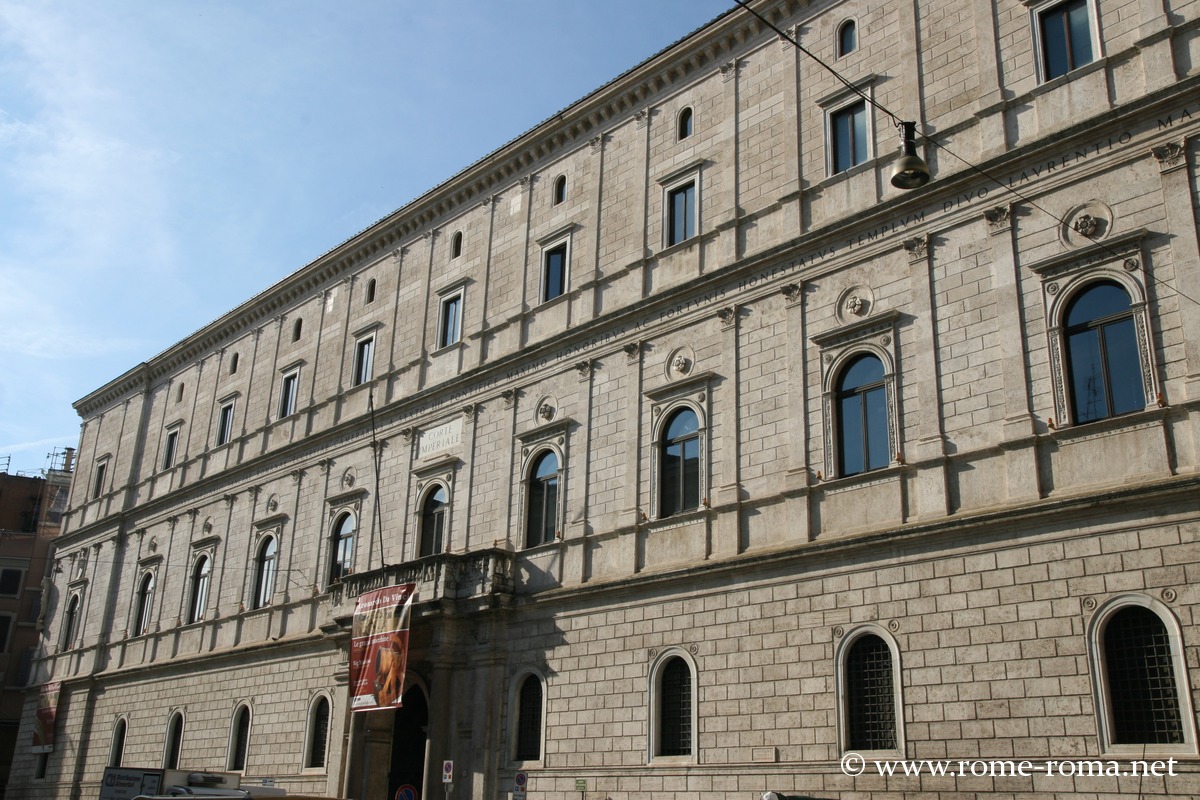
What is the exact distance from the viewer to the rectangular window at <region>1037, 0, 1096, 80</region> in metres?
18.3

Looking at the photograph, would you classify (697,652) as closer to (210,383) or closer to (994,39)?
(994,39)

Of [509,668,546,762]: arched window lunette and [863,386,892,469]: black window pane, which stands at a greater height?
[863,386,892,469]: black window pane

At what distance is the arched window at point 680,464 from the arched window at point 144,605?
2210 cm

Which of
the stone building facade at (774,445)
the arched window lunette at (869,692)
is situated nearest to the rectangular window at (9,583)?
the stone building facade at (774,445)

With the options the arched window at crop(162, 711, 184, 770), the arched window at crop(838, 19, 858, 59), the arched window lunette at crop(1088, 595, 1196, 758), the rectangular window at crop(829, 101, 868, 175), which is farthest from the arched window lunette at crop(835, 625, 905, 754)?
the arched window at crop(162, 711, 184, 770)

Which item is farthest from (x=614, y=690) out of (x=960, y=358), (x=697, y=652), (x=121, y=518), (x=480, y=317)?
(x=121, y=518)

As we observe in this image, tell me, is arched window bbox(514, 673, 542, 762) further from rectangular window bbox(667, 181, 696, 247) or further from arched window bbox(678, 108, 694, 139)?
arched window bbox(678, 108, 694, 139)

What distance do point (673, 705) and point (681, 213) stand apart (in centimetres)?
1003

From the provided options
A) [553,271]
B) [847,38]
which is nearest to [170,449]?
[553,271]

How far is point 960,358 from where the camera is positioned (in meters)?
18.1

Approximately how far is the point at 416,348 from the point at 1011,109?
16373 millimetres

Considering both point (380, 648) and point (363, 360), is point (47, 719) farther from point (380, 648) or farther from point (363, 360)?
point (380, 648)

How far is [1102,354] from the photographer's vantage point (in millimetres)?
16656

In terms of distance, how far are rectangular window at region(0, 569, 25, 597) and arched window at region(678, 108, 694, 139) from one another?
134ft
